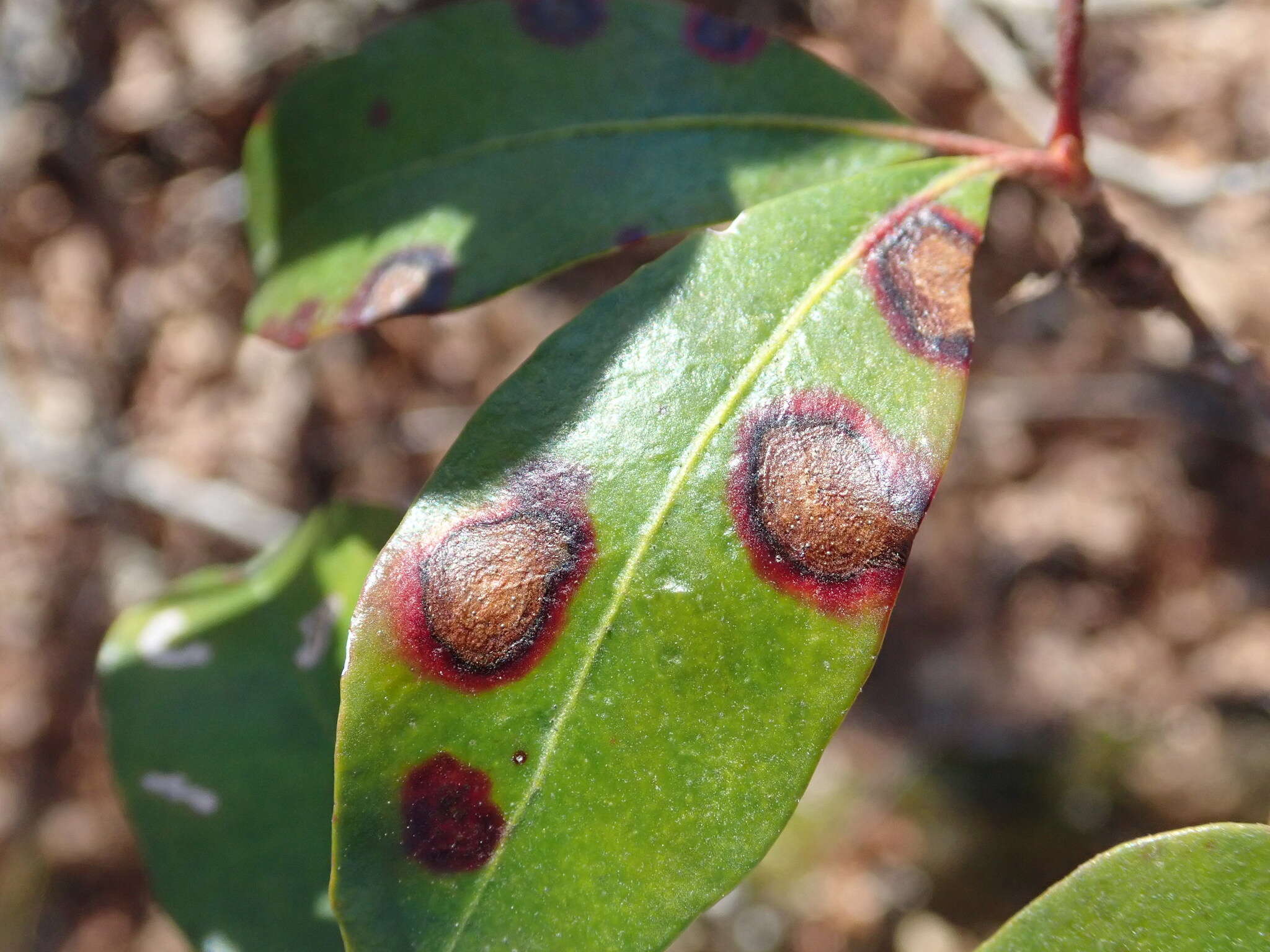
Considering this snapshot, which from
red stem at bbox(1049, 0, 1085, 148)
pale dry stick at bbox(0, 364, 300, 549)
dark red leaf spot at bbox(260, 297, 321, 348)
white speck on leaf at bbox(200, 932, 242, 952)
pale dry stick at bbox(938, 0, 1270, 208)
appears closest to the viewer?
red stem at bbox(1049, 0, 1085, 148)

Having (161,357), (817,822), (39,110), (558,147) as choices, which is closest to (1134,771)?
(817,822)

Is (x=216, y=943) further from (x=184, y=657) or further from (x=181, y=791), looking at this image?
(x=184, y=657)

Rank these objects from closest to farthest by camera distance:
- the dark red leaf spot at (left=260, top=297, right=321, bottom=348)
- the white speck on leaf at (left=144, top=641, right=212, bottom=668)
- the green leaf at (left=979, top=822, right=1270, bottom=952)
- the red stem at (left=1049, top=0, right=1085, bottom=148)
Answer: the green leaf at (left=979, top=822, right=1270, bottom=952)
the red stem at (left=1049, top=0, right=1085, bottom=148)
the dark red leaf spot at (left=260, top=297, right=321, bottom=348)
the white speck on leaf at (left=144, top=641, right=212, bottom=668)

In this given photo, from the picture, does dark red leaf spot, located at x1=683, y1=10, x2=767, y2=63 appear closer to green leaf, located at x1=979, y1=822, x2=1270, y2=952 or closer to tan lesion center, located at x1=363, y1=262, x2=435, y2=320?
tan lesion center, located at x1=363, y1=262, x2=435, y2=320

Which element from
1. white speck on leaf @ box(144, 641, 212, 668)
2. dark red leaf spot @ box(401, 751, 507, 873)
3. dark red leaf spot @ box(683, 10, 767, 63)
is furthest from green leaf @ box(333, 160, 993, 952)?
white speck on leaf @ box(144, 641, 212, 668)

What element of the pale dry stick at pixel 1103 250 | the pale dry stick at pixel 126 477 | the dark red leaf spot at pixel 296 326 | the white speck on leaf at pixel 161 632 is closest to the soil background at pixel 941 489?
the pale dry stick at pixel 126 477
